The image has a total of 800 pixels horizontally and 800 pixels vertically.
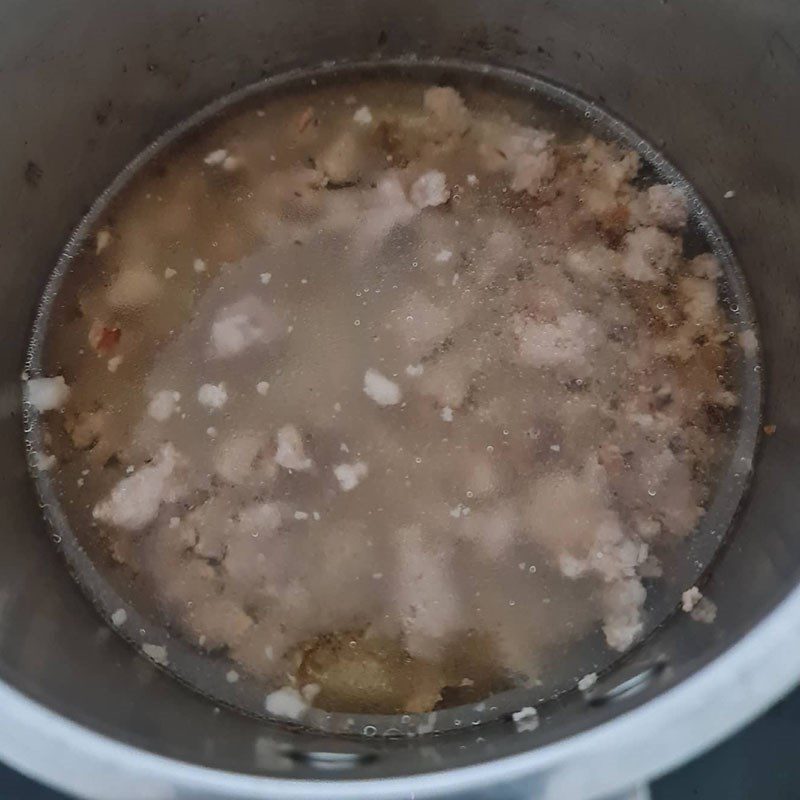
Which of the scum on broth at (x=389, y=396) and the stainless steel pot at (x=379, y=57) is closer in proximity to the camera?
the stainless steel pot at (x=379, y=57)

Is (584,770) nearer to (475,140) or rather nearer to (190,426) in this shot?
(190,426)

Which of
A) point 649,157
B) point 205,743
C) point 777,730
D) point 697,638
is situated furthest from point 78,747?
point 649,157

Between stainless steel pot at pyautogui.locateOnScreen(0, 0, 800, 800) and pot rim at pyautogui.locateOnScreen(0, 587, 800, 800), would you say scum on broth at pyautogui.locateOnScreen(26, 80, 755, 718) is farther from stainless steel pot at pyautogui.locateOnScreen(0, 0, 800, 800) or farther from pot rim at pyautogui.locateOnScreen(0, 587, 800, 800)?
pot rim at pyautogui.locateOnScreen(0, 587, 800, 800)

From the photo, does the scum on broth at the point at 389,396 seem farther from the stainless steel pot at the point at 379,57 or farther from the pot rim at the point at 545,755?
the pot rim at the point at 545,755

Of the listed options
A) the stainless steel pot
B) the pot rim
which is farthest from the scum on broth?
the pot rim

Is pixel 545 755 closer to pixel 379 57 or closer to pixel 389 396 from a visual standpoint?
pixel 389 396

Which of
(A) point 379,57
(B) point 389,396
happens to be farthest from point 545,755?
(A) point 379,57

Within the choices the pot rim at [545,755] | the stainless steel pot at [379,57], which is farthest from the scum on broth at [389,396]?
the pot rim at [545,755]
